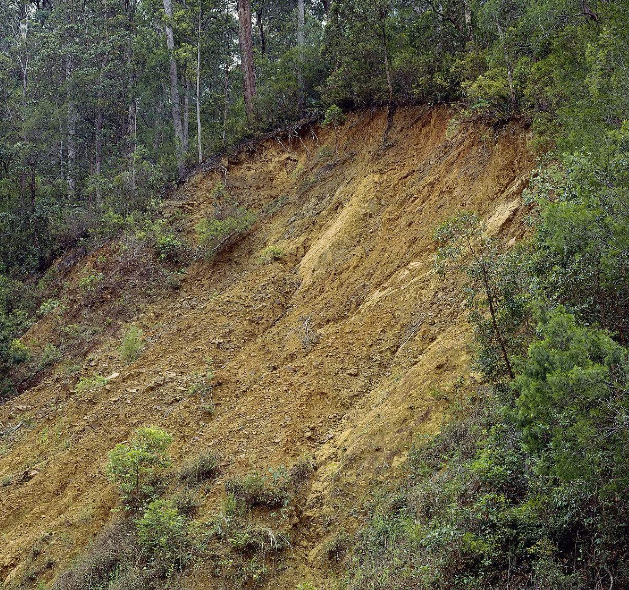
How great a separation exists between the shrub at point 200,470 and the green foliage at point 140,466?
1.11ft

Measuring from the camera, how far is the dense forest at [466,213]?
5.85m

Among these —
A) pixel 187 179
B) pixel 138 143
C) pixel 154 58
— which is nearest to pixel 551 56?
pixel 187 179

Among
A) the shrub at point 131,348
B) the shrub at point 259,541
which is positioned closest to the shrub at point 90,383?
the shrub at point 131,348

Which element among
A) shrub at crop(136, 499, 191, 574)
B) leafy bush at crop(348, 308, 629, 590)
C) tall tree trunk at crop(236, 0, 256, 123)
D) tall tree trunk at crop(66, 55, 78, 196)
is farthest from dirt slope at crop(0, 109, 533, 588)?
tall tree trunk at crop(66, 55, 78, 196)

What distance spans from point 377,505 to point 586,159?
4.80m

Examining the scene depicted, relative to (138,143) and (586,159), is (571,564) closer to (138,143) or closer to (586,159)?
(586,159)

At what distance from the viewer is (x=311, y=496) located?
9023 millimetres

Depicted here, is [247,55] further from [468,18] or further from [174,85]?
[468,18]

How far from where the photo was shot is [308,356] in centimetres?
1152

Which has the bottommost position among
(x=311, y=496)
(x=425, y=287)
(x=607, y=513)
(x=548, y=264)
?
(x=311, y=496)

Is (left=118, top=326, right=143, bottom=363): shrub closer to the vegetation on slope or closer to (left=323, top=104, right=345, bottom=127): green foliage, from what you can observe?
the vegetation on slope

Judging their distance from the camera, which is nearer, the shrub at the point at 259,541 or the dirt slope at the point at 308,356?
the shrub at the point at 259,541

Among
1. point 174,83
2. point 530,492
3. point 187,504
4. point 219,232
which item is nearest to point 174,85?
point 174,83

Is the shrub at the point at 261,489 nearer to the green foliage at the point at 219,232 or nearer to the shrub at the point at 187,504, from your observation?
the shrub at the point at 187,504
